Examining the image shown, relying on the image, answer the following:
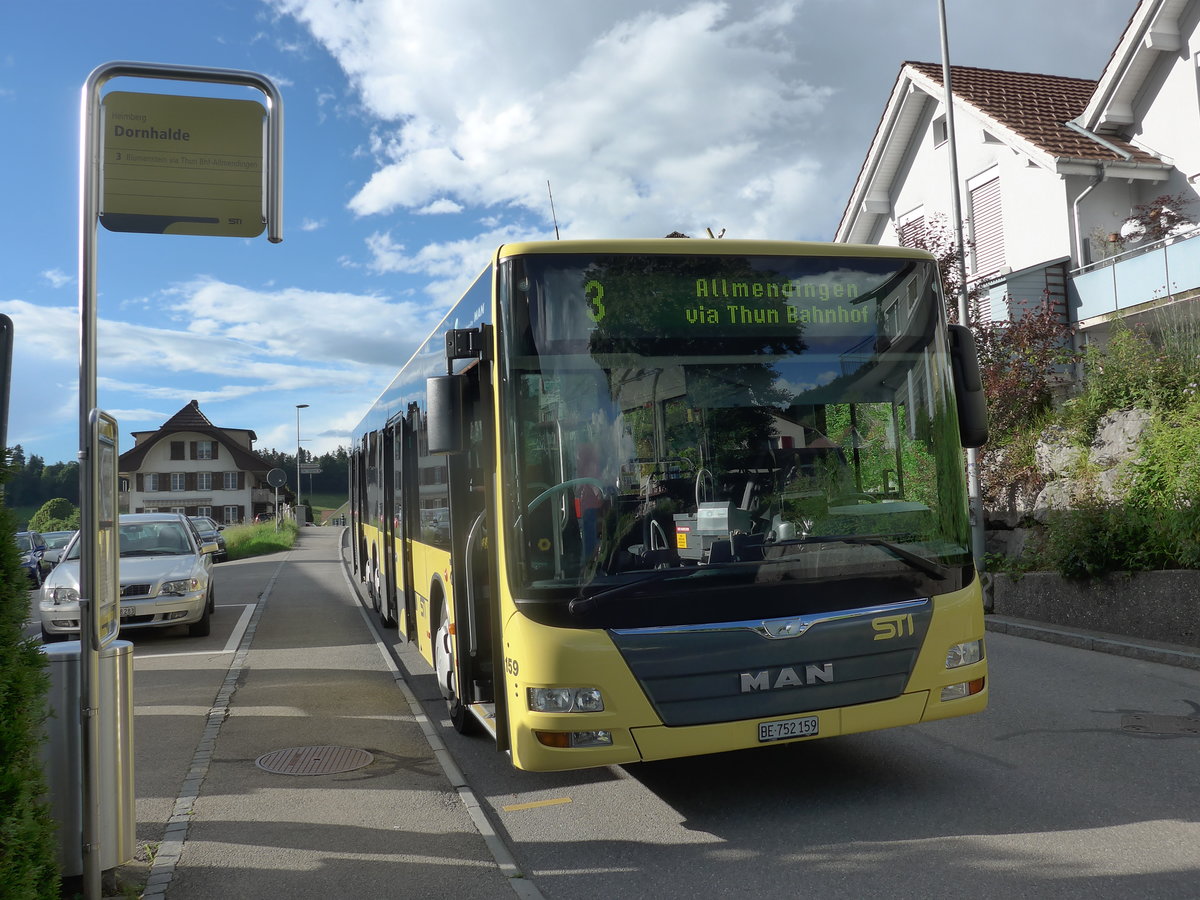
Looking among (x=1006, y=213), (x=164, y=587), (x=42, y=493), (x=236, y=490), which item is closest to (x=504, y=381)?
(x=164, y=587)

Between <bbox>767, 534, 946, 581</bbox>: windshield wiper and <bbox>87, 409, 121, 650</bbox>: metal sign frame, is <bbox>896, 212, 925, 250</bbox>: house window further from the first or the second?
<bbox>87, 409, 121, 650</bbox>: metal sign frame

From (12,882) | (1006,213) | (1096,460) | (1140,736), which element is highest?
(1006,213)

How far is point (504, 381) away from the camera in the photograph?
16.3 ft

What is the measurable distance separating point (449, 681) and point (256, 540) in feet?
132

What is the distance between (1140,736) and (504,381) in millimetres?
4687

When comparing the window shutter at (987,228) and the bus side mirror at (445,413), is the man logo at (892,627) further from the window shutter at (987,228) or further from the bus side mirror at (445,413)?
the window shutter at (987,228)

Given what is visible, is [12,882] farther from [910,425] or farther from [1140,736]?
[1140,736]

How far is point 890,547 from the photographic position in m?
5.21

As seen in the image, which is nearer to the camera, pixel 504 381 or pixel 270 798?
pixel 504 381

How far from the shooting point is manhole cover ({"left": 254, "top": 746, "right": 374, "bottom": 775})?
6.32m

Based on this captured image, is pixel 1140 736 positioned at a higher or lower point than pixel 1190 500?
lower

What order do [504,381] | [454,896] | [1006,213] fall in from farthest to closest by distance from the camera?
[1006,213]
[504,381]
[454,896]

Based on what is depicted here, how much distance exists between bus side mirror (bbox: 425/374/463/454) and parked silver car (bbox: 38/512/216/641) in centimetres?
783

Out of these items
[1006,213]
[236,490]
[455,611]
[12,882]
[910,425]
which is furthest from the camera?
[236,490]
